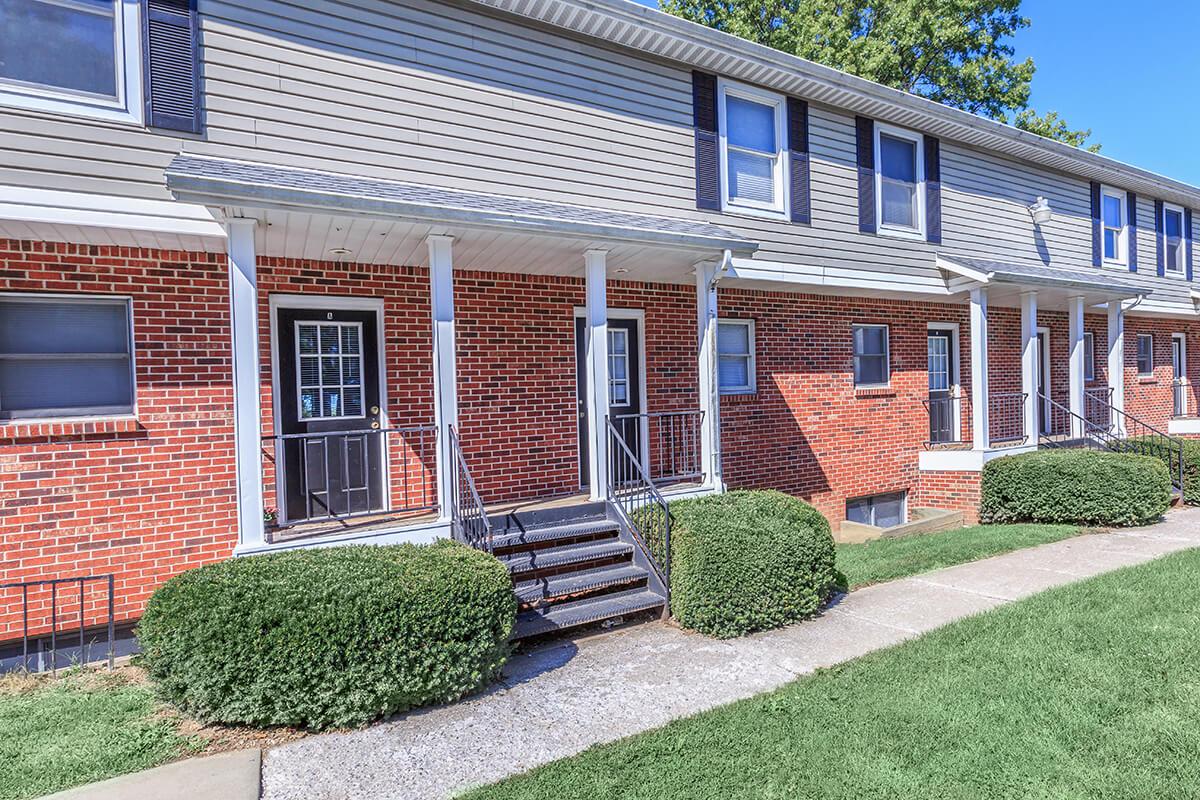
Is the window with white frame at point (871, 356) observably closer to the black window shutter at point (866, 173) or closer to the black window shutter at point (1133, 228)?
the black window shutter at point (866, 173)

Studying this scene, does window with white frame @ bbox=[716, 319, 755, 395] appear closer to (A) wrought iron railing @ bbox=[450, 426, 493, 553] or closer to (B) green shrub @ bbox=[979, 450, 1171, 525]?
(B) green shrub @ bbox=[979, 450, 1171, 525]

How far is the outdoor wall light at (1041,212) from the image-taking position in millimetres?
11398

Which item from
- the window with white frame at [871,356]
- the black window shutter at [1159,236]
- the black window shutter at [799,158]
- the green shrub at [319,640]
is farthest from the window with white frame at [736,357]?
the black window shutter at [1159,236]

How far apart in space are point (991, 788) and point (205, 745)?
4114 mm

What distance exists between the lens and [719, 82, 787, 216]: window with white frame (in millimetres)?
8438

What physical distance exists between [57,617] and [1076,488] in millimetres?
11323

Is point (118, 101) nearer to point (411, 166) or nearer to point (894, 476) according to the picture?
point (411, 166)

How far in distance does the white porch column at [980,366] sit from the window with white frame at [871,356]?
1198 mm

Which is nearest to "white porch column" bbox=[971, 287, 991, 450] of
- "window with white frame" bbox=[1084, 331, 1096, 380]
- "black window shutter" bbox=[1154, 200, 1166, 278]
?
"window with white frame" bbox=[1084, 331, 1096, 380]

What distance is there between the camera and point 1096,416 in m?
13.2

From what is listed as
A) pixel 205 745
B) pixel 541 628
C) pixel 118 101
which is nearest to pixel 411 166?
pixel 118 101

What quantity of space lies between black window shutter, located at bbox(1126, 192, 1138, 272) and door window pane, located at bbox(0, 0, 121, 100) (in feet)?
54.9

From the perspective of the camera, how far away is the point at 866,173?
Result: 956 centimetres

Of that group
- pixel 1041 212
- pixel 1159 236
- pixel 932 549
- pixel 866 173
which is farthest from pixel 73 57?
pixel 1159 236
